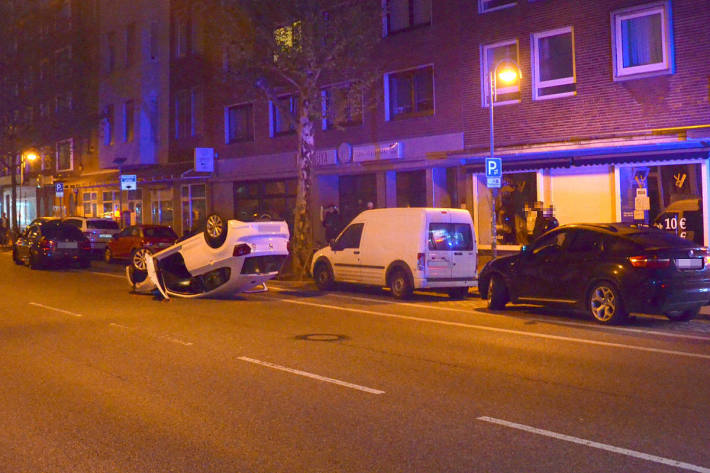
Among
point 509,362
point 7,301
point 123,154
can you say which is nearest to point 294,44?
point 7,301

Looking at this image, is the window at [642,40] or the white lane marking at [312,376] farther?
the window at [642,40]

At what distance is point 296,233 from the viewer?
2172 centimetres

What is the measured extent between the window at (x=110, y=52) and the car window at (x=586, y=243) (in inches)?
1311

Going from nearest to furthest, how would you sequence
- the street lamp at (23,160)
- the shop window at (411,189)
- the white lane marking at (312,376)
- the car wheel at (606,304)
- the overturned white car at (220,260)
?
the white lane marking at (312,376) → the car wheel at (606,304) → the overturned white car at (220,260) → the shop window at (411,189) → the street lamp at (23,160)

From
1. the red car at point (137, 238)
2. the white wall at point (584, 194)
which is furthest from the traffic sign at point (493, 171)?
the red car at point (137, 238)

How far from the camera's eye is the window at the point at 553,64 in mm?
21266

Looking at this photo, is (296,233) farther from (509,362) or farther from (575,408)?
(575,408)

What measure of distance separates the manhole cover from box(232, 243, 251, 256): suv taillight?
14.5 ft

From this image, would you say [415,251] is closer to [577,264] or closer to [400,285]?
[400,285]

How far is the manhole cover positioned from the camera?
36.5 ft

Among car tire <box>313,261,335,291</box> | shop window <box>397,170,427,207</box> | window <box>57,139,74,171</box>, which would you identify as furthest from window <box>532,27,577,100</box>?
window <box>57,139,74,171</box>

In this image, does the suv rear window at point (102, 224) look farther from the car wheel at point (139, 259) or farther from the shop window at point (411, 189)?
the car wheel at point (139, 259)

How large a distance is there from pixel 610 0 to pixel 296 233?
1041 centimetres

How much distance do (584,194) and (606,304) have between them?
9.27 m
